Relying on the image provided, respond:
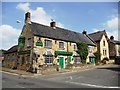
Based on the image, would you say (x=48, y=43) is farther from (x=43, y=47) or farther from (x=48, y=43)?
(x=43, y=47)

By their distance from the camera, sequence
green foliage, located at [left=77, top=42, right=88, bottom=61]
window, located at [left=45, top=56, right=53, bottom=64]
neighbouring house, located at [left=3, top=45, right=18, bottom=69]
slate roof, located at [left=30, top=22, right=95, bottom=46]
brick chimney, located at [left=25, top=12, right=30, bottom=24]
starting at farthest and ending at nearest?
green foliage, located at [left=77, top=42, right=88, bottom=61] < neighbouring house, located at [left=3, top=45, right=18, bottom=69] < brick chimney, located at [left=25, top=12, right=30, bottom=24] < slate roof, located at [left=30, top=22, right=95, bottom=46] < window, located at [left=45, top=56, right=53, bottom=64]

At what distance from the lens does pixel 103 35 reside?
50.2 meters

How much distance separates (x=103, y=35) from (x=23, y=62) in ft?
92.9

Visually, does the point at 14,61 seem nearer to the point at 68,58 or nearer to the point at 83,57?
the point at 68,58

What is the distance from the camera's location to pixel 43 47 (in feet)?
103

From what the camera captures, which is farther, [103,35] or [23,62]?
[103,35]

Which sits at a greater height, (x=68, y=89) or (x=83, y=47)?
(x=83, y=47)

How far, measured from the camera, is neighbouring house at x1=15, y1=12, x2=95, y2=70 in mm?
30234

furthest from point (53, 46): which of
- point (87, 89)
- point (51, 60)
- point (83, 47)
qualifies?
point (87, 89)

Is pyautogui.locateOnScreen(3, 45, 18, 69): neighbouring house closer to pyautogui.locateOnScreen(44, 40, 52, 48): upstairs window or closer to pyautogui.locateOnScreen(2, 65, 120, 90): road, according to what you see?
pyautogui.locateOnScreen(44, 40, 52, 48): upstairs window

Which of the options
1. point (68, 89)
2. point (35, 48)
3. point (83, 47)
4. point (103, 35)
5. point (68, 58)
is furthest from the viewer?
point (103, 35)

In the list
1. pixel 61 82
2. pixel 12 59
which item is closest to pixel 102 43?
pixel 12 59

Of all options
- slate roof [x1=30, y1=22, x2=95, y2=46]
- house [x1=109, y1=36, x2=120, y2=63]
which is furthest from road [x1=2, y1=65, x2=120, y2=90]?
house [x1=109, y1=36, x2=120, y2=63]

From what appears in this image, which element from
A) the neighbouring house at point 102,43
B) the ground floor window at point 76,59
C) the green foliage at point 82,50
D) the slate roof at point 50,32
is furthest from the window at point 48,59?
the neighbouring house at point 102,43
